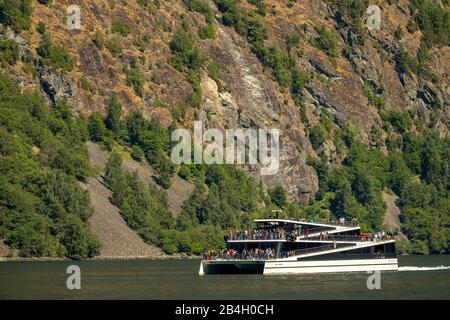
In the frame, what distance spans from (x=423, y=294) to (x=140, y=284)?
34.9 metres

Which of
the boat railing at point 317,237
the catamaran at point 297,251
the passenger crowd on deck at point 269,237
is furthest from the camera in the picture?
the boat railing at point 317,237

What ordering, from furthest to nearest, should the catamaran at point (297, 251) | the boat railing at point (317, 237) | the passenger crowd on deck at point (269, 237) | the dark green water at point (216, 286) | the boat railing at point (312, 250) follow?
the boat railing at point (317, 237) < the boat railing at point (312, 250) < the passenger crowd on deck at point (269, 237) < the catamaran at point (297, 251) < the dark green water at point (216, 286)

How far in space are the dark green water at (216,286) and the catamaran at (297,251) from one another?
2264mm

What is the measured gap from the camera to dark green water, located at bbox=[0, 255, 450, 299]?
12788 centimetres

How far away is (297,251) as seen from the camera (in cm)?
16038

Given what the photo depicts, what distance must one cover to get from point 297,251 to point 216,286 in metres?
22.0

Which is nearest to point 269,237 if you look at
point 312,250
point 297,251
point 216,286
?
point 297,251

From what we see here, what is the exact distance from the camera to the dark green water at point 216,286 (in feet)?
420

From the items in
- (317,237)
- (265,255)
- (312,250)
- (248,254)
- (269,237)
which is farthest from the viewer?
(317,237)

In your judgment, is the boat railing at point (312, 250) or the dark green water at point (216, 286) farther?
the boat railing at point (312, 250)

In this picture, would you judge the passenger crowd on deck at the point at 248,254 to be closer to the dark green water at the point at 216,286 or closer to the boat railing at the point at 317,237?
the boat railing at the point at 317,237

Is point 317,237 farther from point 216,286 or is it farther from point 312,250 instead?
point 216,286

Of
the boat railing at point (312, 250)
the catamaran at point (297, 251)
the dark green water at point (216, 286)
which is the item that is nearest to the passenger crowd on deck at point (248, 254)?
the catamaran at point (297, 251)

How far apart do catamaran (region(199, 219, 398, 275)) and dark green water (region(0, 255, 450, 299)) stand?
226 cm
